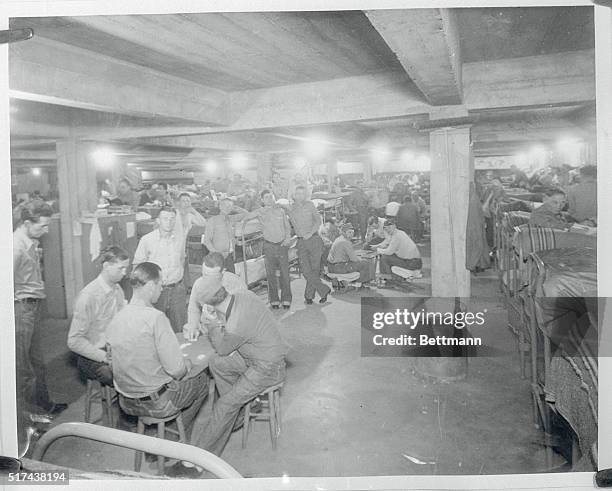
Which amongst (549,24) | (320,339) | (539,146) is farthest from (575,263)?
(320,339)

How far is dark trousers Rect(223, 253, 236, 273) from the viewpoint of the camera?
4.90 feet

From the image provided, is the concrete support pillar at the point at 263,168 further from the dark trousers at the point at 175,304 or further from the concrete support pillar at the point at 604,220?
the concrete support pillar at the point at 604,220

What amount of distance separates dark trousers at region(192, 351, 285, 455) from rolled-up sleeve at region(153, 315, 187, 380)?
0.15m

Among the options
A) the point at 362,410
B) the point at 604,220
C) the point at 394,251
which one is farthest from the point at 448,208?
the point at 362,410

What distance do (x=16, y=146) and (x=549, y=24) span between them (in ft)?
4.68

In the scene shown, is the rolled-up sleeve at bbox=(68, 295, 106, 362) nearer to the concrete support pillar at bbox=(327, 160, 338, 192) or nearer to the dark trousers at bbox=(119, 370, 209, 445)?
the dark trousers at bbox=(119, 370, 209, 445)

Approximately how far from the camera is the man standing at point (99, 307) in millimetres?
1153

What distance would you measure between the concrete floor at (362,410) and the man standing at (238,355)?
0.27 ft

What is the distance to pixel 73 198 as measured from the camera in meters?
1.39

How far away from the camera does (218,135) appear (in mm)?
1680

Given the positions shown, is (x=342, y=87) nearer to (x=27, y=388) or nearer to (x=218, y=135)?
(x=218, y=135)

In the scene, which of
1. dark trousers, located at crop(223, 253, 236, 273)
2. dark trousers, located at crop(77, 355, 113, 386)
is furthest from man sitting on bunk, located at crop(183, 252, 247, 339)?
dark trousers, located at crop(77, 355, 113, 386)

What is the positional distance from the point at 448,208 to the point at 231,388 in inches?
46.1

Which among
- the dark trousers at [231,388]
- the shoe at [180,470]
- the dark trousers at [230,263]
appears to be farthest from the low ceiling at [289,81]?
the shoe at [180,470]
